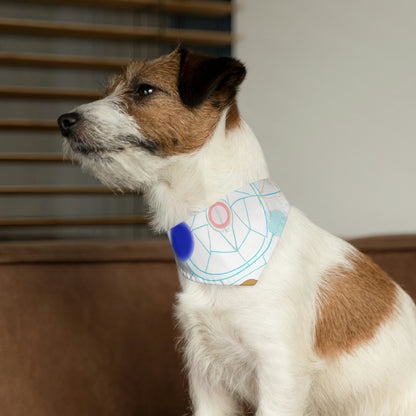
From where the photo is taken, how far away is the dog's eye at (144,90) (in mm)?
1147

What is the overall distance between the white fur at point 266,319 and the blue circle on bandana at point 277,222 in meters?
0.02

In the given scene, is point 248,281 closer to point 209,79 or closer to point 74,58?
point 209,79

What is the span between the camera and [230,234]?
1.11 m

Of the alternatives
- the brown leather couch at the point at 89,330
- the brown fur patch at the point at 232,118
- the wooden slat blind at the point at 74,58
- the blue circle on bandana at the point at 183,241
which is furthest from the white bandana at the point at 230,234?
the wooden slat blind at the point at 74,58

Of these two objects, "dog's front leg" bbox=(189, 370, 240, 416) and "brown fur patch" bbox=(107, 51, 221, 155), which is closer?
"brown fur patch" bbox=(107, 51, 221, 155)

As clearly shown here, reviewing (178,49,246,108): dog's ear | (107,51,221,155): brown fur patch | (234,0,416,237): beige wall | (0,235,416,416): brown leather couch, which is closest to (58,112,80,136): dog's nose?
(107,51,221,155): brown fur patch

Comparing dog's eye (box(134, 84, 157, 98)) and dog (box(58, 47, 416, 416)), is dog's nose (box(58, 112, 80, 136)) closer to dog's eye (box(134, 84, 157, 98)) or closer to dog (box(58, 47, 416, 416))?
dog (box(58, 47, 416, 416))

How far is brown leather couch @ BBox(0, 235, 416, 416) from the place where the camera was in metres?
1.48

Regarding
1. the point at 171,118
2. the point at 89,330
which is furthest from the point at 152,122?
the point at 89,330

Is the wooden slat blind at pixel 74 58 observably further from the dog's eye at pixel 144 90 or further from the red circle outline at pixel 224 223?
the red circle outline at pixel 224 223

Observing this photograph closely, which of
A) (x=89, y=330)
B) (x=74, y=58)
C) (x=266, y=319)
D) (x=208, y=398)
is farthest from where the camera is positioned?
(x=74, y=58)

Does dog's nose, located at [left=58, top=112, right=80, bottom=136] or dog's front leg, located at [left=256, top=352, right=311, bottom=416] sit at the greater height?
dog's nose, located at [left=58, top=112, right=80, bottom=136]

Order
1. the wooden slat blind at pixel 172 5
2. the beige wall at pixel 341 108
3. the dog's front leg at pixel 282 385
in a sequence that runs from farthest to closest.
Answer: the wooden slat blind at pixel 172 5
the beige wall at pixel 341 108
the dog's front leg at pixel 282 385

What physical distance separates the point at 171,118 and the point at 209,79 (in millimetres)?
115
